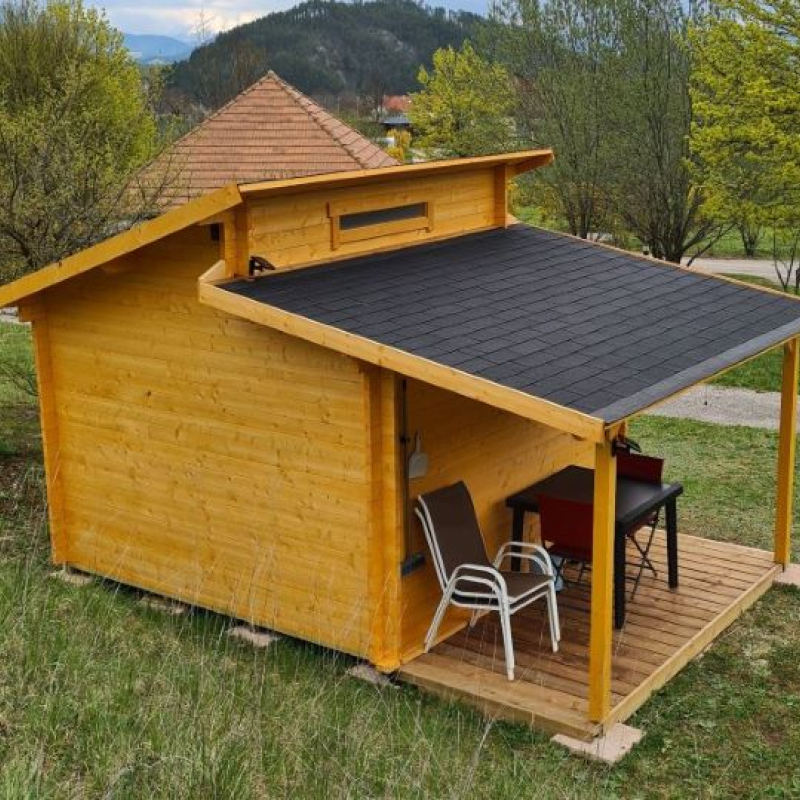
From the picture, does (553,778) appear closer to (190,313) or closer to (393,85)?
(190,313)

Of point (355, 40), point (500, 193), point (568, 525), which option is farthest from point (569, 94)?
point (355, 40)

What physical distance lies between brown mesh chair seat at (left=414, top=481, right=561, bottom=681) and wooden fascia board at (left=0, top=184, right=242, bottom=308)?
2.45m

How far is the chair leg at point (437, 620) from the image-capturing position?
7.82 metres

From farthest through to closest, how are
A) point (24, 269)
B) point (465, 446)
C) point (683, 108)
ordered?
point (683, 108) < point (24, 269) < point (465, 446)

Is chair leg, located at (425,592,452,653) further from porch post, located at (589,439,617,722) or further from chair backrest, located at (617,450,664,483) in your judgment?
chair backrest, located at (617,450,664,483)

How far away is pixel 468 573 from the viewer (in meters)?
8.05

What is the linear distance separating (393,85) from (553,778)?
117093 millimetres

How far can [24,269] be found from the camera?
39.8ft

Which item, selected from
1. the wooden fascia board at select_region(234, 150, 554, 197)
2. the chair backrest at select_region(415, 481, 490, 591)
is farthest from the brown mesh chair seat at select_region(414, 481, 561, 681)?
the wooden fascia board at select_region(234, 150, 554, 197)

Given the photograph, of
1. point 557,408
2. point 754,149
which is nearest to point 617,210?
point 754,149

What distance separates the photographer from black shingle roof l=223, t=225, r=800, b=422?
6.90 meters

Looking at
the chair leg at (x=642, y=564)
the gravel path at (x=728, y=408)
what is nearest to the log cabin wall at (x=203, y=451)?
the chair leg at (x=642, y=564)

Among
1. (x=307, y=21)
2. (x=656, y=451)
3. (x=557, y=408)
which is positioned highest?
(x=307, y=21)

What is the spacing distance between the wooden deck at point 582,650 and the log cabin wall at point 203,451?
0.79 meters
